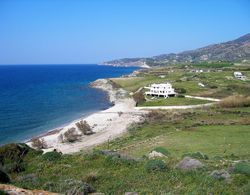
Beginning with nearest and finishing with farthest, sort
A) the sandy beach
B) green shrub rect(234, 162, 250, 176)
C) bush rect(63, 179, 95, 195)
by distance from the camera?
1. bush rect(63, 179, 95, 195)
2. green shrub rect(234, 162, 250, 176)
3. the sandy beach

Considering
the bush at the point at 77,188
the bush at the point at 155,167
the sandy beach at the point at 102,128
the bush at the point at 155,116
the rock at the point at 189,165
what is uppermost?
the bush at the point at 77,188

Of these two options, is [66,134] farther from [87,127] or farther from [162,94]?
[162,94]

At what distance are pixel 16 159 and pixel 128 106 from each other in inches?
2546

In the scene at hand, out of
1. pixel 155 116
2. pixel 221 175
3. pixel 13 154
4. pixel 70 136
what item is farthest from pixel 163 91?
pixel 221 175

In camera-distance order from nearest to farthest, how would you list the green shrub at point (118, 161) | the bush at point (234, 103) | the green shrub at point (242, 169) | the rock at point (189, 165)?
the green shrub at point (242, 169)
the rock at point (189, 165)
the green shrub at point (118, 161)
the bush at point (234, 103)

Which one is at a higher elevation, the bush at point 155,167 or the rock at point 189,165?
the bush at point 155,167

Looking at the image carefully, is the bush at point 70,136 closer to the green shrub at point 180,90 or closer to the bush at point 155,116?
the bush at point 155,116

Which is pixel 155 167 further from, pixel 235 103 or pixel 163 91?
pixel 163 91

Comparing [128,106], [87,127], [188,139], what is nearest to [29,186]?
[188,139]

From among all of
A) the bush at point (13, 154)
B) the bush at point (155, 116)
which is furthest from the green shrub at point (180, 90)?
the bush at point (13, 154)

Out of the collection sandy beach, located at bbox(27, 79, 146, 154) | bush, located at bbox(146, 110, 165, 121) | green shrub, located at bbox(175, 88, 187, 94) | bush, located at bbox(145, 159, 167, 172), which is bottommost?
sandy beach, located at bbox(27, 79, 146, 154)

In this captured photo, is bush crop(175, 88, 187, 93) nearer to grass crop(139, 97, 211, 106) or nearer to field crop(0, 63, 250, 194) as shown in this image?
grass crop(139, 97, 211, 106)

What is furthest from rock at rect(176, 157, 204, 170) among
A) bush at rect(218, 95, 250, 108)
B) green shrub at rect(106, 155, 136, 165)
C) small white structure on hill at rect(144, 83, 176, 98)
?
small white structure on hill at rect(144, 83, 176, 98)

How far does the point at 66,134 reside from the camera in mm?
54844
